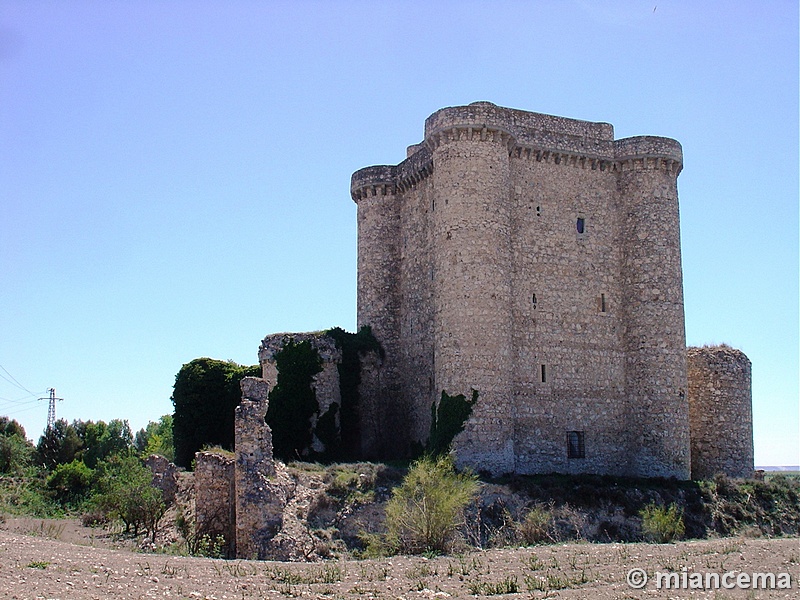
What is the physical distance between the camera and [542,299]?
2923 centimetres

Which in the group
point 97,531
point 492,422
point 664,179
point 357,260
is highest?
point 664,179

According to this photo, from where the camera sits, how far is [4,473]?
46062mm

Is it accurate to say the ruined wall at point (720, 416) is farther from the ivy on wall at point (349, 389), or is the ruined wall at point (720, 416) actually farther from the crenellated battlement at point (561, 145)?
the ivy on wall at point (349, 389)

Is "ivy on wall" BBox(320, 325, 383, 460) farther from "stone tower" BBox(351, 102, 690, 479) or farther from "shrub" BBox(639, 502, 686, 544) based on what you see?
"shrub" BBox(639, 502, 686, 544)

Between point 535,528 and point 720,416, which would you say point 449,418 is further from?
A: point 720,416

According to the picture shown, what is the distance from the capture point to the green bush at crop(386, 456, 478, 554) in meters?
19.7

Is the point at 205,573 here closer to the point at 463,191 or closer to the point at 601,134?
the point at 463,191

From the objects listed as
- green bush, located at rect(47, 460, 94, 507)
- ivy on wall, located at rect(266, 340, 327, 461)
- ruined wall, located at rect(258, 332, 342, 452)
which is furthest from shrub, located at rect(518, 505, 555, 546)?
green bush, located at rect(47, 460, 94, 507)

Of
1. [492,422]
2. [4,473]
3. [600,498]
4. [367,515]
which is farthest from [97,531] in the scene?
[4,473]

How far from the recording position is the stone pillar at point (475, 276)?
26391 mm

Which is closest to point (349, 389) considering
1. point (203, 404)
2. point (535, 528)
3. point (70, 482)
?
point (203, 404)

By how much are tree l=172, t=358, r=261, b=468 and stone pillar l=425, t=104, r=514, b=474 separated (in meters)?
8.97

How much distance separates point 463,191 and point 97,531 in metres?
16.2

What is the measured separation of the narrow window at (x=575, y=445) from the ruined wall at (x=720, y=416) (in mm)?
4995
